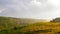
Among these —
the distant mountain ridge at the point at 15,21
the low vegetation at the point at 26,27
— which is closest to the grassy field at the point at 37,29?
the low vegetation at the point at 26,27

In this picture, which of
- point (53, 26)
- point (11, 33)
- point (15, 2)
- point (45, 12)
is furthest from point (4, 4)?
point (53, 26)

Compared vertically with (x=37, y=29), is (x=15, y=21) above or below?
above

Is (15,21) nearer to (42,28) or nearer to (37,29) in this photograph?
(37,29)

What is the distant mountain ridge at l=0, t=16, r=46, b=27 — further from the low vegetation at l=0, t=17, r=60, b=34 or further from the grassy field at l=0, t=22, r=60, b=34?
the grassy field at l=0, t=22, r=60, b=34

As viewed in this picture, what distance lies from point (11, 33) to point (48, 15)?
165cm

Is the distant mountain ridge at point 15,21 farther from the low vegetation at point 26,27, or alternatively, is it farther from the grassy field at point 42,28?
the grassy field at point 42,28

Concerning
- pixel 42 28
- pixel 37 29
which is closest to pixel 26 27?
pixel 37 29

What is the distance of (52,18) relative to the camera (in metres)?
7.07

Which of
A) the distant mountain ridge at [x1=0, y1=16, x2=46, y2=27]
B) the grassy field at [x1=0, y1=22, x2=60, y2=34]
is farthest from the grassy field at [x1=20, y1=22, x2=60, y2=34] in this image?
the distant mountain ridge at [x1=0, y1=16, x2=46, y2=27]

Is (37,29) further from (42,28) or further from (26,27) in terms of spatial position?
(26,27)

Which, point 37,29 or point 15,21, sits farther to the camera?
point 15,21

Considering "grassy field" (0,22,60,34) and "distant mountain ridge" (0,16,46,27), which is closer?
"grassy field" (0,22,60,34)

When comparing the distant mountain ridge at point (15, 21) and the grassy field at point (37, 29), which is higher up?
the distant mountain ridge at point (15, 21)

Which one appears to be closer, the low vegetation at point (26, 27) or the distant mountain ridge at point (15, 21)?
the low vegetation at point (26, 27)
